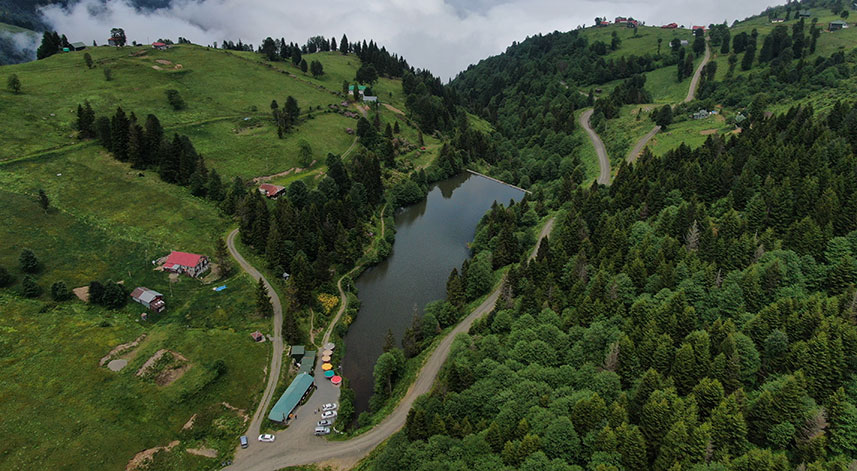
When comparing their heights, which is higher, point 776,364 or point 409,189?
point 409,189

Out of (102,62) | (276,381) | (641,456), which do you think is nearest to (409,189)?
(276,381)

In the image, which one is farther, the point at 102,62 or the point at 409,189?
the point at 102,62

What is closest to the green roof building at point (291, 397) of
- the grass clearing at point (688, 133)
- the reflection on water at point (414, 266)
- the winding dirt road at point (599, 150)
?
the reflection on water at point (414, 266)

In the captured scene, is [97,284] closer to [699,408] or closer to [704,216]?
[699,408]

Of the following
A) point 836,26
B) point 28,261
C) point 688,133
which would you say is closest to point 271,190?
point 28,261

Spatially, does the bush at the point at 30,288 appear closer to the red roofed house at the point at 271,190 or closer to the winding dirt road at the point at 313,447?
the winding dirt road at the point at 313,447

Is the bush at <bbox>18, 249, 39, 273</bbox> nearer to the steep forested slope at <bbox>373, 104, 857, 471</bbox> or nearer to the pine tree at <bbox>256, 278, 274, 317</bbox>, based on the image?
the pine tree at <bbox>256, 278, 274, 317</bbox>
